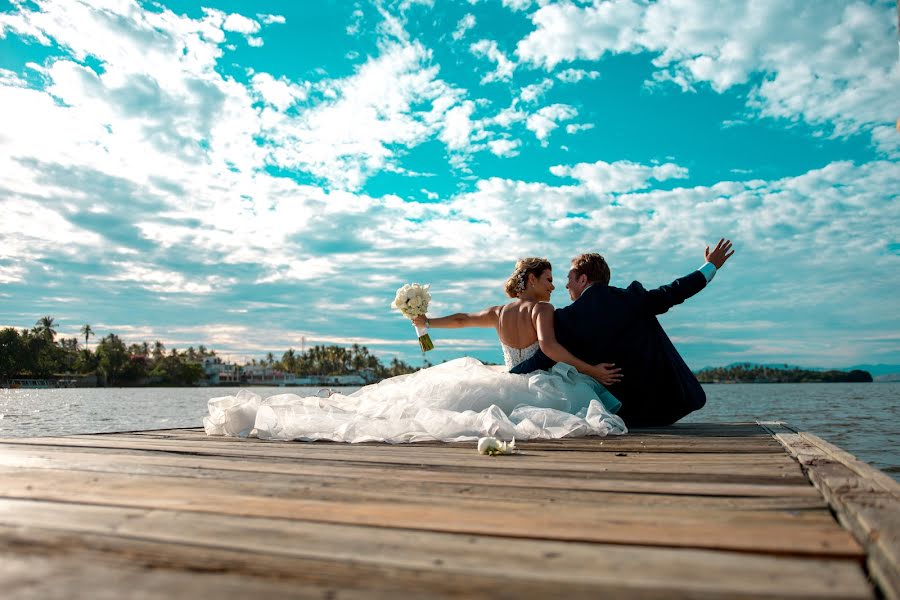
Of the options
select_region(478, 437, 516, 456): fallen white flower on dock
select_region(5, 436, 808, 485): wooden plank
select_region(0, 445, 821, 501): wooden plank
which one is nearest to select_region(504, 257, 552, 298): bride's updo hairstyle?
select_region(5, 436, 808, 485): wooden plank

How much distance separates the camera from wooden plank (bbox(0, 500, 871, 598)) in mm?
1314

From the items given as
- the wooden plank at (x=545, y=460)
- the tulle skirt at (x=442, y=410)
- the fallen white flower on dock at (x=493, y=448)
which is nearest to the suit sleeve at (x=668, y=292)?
the tulle skirt at (x=442, y=410)

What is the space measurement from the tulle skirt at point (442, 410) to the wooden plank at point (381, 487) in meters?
1.34

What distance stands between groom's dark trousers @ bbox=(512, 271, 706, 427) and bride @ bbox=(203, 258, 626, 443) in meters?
0.19

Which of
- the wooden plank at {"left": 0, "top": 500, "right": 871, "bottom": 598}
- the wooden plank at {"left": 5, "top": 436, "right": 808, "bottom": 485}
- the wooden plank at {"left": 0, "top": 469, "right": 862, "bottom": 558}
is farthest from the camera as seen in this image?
the wooden plank at {"left": 5, "top": 436, "right": 808, "bottom": 485}

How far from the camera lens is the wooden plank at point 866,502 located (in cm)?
143

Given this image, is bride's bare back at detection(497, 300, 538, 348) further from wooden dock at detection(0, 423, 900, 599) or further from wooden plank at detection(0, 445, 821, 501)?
wooden plank at detection(0, 445, 821, 501)

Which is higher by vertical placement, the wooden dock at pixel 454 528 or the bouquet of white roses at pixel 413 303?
the bouquet of white roses at pixel 413 303

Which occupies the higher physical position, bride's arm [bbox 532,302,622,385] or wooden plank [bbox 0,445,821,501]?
bride's arm [bbox 532,302,622,385]

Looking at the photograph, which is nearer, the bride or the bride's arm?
the bride

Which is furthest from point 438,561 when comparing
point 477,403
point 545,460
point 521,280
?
point 521,280

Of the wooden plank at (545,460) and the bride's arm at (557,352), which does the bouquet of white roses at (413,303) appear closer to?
the bride's arm at (557,352)

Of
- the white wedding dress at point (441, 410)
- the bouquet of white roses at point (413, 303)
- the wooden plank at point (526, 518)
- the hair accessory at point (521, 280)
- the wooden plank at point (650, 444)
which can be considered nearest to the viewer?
the wooden plank at point (526, 518)

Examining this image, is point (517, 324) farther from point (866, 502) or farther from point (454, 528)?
point (454, 528)
